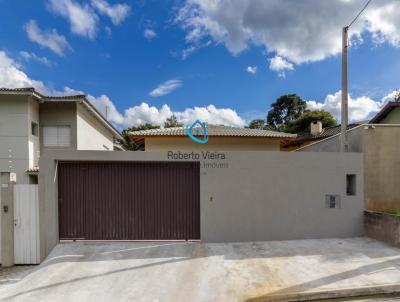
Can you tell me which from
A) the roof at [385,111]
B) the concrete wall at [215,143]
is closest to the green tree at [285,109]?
the roof at [385,111]

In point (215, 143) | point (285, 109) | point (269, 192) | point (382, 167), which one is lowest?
point (269, 192)

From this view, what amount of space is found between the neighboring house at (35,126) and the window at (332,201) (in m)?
12.0

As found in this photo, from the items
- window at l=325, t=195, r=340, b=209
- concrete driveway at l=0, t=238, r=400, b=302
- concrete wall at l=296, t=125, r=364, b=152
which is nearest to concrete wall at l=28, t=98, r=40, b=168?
concrete driveway at l=0, t=238, r=400, b=302

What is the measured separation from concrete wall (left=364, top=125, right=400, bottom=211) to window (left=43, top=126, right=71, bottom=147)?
1361cm

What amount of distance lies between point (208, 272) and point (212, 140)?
345 inches

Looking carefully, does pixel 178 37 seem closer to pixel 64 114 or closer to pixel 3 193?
pixel 64 114

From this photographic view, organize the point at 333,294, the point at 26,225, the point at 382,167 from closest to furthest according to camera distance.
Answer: the point at 333,294 < the point at 26,225 < the point at 382,167

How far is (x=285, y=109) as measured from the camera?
55344mm

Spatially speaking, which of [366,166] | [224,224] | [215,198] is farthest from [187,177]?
[366,166]

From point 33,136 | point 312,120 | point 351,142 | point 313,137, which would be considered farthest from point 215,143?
point 312,120

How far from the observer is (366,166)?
7.71 meters

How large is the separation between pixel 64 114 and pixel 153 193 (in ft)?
29.3

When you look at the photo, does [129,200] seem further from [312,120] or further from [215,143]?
[312,120]

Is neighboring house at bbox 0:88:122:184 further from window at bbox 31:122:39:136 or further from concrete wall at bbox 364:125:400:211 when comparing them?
concrete wall at bbox 364:125:400:211
